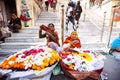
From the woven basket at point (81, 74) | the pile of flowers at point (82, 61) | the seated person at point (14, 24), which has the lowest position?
the woven basket at point (81, 74)

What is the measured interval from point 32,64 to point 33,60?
0.31 feet

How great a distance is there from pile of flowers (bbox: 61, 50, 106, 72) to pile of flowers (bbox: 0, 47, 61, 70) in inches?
7.4

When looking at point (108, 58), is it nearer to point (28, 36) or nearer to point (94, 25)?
point (28, 36)

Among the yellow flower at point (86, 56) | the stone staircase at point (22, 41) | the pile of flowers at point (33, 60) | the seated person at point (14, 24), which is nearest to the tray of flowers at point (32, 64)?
the pile of flowers at point (33, 60)

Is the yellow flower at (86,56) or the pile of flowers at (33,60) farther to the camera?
the yellow flower at (86,56)

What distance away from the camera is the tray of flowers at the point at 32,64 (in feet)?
8.44

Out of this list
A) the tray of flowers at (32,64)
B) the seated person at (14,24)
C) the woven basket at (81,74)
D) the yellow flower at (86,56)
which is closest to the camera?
the tray of flowers at (32,64)

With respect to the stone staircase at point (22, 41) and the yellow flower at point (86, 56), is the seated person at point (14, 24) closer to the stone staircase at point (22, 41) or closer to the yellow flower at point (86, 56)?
the stone staircase at point (22, 41)

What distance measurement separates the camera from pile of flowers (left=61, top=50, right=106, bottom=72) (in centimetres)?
274

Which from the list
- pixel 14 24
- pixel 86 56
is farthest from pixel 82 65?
pixel 14 24

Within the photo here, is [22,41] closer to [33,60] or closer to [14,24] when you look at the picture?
[14,24]

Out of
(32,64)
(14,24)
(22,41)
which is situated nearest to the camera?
(32,64)

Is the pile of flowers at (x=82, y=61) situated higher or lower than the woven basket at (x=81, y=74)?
higher

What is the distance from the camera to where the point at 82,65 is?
2.76 m
